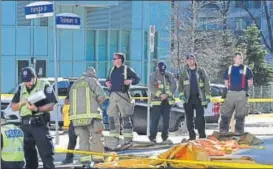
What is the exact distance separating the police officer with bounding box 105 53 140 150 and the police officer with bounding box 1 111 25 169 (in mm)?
3745

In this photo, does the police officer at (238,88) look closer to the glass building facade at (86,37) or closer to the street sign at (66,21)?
the street sign at (66,21)

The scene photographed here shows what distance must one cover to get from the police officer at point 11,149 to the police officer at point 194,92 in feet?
17.3

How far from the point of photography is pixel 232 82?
44.3ft

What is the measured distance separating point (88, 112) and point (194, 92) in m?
3.36

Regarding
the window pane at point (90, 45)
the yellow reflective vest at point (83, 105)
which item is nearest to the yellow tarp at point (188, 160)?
the yellow reflective vest at point (83, 105)

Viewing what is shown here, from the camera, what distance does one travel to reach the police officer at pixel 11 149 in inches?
357

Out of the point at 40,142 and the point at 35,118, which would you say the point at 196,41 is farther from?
the point at 40,142

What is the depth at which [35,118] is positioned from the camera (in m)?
9.71

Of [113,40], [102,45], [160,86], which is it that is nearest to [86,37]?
[102,45]

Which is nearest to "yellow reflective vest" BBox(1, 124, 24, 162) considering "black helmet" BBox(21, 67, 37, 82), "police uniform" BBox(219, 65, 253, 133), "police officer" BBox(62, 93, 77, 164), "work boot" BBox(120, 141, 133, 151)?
"black helmet" BBox(21, 67, 37, 82)

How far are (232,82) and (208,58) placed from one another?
19.9 meters

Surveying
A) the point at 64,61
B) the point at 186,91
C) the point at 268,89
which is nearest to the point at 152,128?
the point at 186,91

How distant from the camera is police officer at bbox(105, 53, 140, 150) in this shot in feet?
41.9

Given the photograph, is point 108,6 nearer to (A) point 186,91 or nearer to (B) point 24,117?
(A) point 186,91
